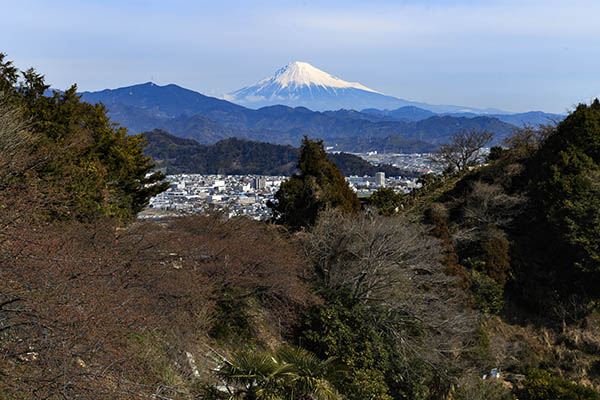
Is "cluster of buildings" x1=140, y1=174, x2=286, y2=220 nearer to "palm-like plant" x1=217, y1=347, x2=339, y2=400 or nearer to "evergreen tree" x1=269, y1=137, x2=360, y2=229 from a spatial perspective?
"evergreen tree" x1=269, y1=137, x2=360, y2=229

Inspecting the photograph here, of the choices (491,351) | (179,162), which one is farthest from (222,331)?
(179,162)

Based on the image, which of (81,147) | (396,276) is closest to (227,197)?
(81,147)

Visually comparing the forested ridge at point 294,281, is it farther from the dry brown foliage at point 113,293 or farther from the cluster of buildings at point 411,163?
the cluster of buildings at point 411,163

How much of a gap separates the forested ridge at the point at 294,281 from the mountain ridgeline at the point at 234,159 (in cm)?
5109

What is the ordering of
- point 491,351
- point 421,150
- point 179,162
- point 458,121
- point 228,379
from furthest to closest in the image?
point 458,121 → point 421,150 → point 179,162 → point 491,351 → point 228,379

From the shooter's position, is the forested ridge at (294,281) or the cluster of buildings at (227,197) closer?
the forested ridge at (294,281)

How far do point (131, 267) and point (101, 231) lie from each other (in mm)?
1039

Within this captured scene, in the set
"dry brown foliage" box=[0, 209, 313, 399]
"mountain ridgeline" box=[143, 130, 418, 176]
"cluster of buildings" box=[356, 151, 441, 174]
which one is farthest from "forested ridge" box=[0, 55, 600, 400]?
"mountain ridgeline" box=[143, 130, 418, 176]

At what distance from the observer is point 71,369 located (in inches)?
147

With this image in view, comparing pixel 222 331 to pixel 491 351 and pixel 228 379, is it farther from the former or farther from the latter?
pixel 491 351

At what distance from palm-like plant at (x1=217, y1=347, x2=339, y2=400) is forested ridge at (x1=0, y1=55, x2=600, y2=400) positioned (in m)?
0.03

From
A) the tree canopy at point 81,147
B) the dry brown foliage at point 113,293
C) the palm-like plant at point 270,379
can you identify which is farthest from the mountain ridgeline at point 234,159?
the palm-like plant at point 270,379

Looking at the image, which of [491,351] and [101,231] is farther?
[491,351]

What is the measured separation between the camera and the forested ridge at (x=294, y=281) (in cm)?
445
